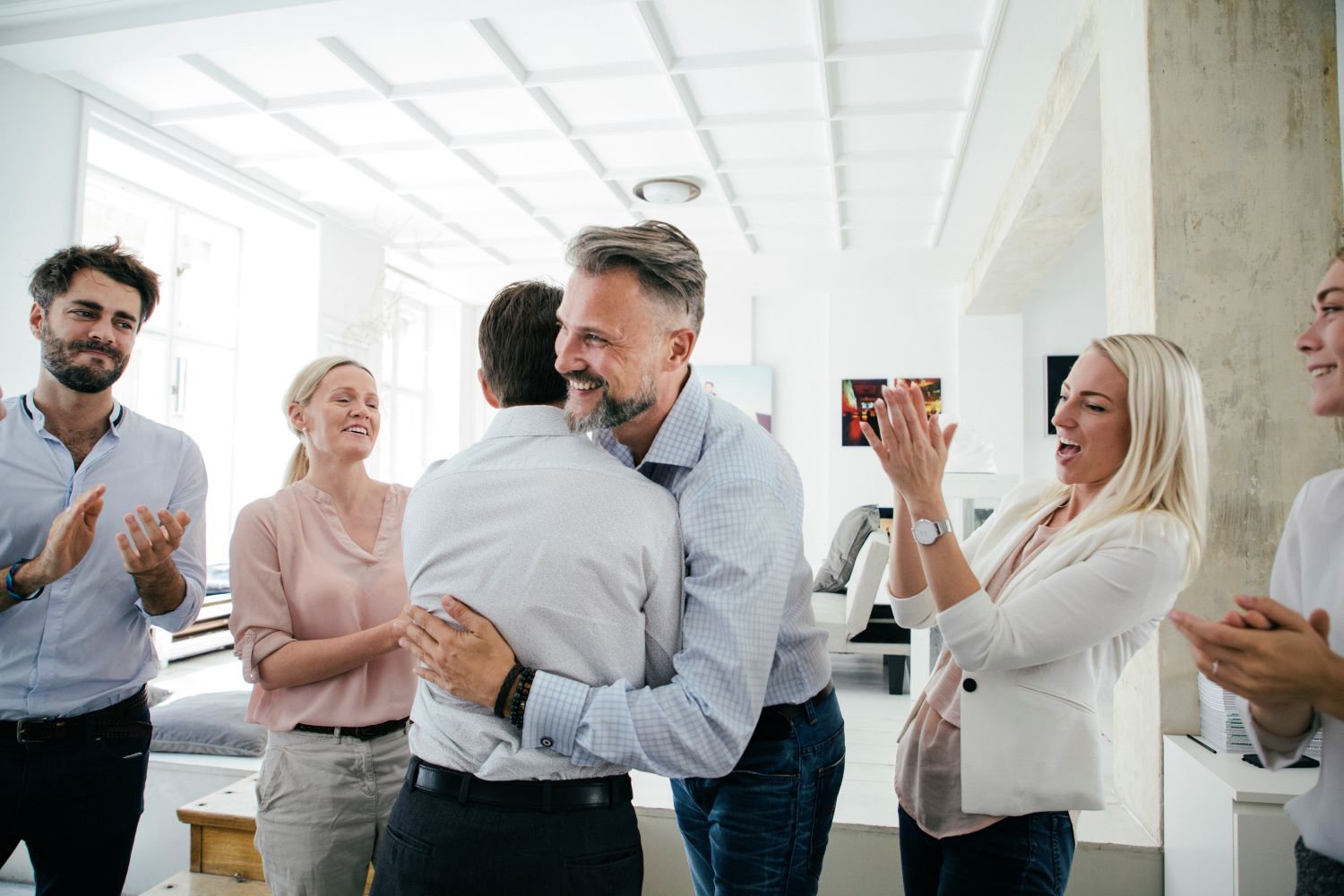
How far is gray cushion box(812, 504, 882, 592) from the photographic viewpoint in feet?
19.9

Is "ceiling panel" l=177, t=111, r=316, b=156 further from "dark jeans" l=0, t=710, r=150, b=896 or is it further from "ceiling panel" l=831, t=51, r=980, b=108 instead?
"dark jeans" l=0, t=710, r=150, b=896

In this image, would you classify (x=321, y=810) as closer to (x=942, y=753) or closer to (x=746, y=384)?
(x=942, y=753)

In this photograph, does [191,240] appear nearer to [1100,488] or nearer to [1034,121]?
[1034,121]

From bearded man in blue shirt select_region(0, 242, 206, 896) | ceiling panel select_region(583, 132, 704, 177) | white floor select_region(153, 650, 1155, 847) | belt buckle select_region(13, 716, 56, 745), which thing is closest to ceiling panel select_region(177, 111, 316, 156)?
ceiling panel select_region(583, 132, 704, 177)

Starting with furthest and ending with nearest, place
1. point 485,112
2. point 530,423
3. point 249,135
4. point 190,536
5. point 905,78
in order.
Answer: point 249,135 < point 485,112 < point 905,78 < point 190,536 < point 530,423

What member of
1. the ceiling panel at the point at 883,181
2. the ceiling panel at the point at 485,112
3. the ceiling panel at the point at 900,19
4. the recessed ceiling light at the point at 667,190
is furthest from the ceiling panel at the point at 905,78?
the ceiling panel at the point at 485,112

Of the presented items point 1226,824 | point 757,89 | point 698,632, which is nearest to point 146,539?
point 698,632

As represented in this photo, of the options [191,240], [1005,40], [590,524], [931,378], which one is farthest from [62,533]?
[931,378]

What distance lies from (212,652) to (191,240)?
11.1 feet

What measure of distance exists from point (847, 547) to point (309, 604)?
489cm

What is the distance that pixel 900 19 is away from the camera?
409 cm

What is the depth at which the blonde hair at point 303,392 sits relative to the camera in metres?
2.04

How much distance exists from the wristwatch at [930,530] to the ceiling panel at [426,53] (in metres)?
3.94

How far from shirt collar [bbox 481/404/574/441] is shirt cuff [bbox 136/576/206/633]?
1.16 meters
